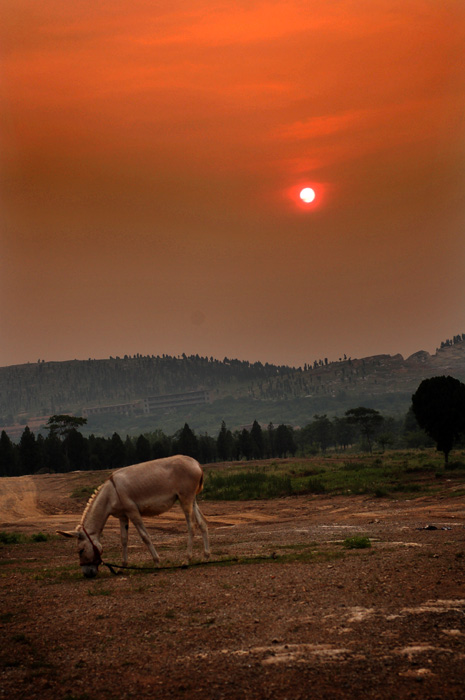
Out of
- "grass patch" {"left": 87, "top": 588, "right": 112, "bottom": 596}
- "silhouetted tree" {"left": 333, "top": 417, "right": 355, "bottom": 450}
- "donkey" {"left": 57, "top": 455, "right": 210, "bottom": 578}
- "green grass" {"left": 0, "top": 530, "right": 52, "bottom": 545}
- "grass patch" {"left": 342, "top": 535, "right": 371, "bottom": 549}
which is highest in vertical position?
"donkey" {"left": 57, "top": 455, "right": 210, "bottom": 578}

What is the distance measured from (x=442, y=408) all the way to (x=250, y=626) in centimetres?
4538

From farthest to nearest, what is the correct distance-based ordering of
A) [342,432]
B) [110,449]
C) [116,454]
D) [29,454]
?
[342,432] < [110,449] < [116,454] < [29,454]

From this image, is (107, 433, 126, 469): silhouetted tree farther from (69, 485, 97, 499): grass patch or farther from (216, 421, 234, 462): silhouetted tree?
(69, 485, 97, 499): grass patch

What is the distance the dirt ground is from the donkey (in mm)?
1259

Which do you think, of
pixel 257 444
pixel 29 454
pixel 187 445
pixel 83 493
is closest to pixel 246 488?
pixel 83 493

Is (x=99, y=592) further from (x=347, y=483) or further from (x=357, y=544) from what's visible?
(x=347, y=483)

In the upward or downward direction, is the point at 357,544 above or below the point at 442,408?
below

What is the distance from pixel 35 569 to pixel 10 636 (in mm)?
8663

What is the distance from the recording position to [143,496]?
17.5 meters

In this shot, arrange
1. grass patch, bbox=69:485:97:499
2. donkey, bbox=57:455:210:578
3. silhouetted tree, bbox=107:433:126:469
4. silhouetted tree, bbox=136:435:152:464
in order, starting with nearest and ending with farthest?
1. donkey, bbox=57:455:210:578
2. grass patch, bbox=69:485:97:499
3. silhouetted tree, bbox=136:435:152:464
4. silhouetted tree, bbox=107:433:126:469

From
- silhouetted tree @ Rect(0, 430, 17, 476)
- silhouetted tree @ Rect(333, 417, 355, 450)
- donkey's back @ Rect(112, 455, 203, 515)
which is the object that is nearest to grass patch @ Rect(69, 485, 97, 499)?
donkey's back @ Rect(112, 455, 203, 515)

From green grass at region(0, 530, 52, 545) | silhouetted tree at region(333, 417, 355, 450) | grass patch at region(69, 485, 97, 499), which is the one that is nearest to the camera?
green grass at region(0, 530, 52, 545)

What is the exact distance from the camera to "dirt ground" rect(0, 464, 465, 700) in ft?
26.9

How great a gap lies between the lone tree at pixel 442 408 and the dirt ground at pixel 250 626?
111 feet
